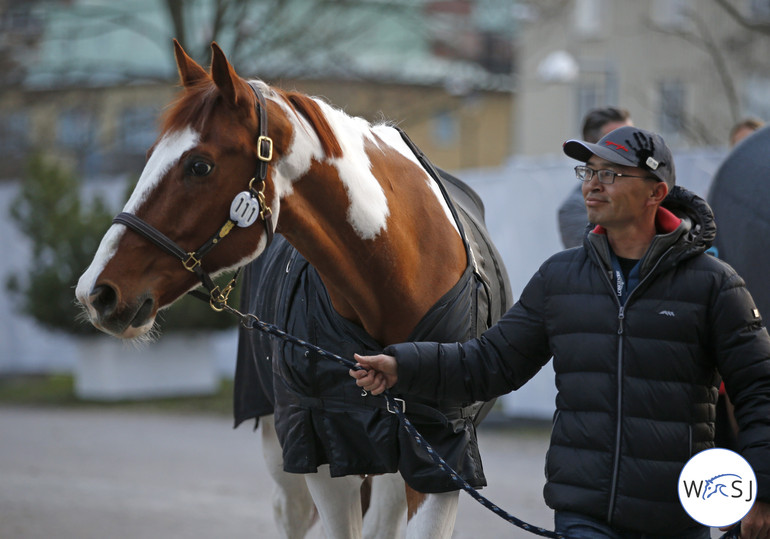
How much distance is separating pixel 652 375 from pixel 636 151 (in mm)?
605

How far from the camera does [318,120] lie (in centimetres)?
349

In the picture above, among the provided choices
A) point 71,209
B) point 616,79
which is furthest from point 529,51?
point 71,209

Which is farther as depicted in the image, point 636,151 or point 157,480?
point 157,480

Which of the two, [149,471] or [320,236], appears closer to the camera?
[320,236]

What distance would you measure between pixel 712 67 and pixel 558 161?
503cm

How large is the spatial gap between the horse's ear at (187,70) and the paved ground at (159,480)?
9.40ft

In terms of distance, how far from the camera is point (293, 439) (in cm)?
373

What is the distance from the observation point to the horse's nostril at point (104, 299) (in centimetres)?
311

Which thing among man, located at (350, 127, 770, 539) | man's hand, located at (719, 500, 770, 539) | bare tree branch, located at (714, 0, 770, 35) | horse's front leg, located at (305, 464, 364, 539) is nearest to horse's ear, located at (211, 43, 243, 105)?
man, located at (350, 127, 770, 539)

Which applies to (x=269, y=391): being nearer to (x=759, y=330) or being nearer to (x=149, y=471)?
(x=759, y=330)

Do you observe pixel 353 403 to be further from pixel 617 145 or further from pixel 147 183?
pixel 617 145

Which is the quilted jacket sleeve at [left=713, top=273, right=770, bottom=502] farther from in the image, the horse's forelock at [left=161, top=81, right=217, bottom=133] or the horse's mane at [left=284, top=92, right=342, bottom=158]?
the horse's forelock at [left=161, top=81, right=217, bottom=133]

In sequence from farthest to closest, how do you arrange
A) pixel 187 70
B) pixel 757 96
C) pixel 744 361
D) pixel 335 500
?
pixel 757 96
pixel 335 500
pixel 187 70
pixel 744 361

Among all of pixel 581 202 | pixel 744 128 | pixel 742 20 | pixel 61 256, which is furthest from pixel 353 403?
pixel 61 256
